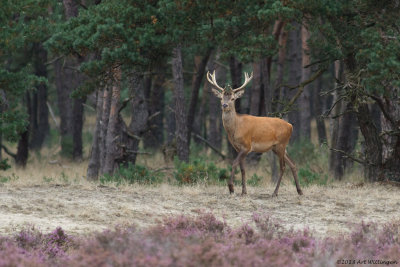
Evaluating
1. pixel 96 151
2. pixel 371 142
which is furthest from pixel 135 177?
pixel 371 142

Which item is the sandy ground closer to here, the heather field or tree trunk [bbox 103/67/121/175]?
the heather field

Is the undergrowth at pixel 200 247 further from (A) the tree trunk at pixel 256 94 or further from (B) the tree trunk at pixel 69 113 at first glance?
(B) the tree trunk at pixel 69 113

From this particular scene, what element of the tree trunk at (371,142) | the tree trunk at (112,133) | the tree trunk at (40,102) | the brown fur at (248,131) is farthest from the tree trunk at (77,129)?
the brown fur at (248,131)

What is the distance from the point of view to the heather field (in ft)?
23.0

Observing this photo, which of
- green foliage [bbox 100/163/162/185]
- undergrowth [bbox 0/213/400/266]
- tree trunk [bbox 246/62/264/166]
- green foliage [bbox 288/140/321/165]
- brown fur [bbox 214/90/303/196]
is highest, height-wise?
tree trunk [bbox 246/62/264/166]

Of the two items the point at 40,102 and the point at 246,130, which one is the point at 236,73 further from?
the point at 40,102

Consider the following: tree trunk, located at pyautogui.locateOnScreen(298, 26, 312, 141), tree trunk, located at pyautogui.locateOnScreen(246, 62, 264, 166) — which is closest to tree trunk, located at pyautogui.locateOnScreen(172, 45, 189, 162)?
tree trunk, located at pyautogui.locateOnScreen(246, 62, 264, 166)

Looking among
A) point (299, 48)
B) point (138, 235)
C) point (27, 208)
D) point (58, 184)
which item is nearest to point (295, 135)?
point (299, 48)

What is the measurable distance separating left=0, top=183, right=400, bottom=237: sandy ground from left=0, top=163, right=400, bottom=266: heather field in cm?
2

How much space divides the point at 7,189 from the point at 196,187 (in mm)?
3994

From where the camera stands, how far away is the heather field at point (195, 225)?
7.01 metres

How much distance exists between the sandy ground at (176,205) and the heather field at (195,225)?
0.02 meters

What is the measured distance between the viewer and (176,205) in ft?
38.6

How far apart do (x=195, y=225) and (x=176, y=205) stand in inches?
105
